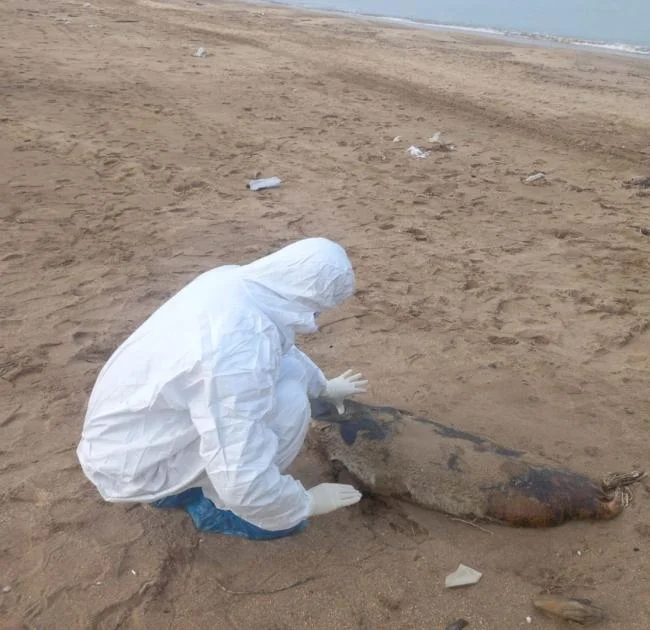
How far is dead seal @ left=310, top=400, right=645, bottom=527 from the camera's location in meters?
3.08

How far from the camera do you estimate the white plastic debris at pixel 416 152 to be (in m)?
7.91

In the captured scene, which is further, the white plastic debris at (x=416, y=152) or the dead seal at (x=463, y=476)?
the white plastic debris at (x=416, y=152)

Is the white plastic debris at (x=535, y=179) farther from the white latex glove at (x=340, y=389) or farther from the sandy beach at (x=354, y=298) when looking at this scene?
the white latex glove at (x=340, y=389)

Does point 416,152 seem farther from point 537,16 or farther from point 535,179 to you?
point 537,16

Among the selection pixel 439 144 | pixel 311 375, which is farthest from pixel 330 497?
pixel 439 144

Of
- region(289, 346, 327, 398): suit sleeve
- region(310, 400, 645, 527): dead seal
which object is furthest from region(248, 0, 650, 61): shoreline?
region(289, 346, 327, 398): suit sleeve

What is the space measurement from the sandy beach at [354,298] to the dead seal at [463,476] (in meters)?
0.09

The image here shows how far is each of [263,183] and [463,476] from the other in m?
4.41

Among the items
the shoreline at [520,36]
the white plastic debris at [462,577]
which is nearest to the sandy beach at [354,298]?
the white plastic debris at [462,577]

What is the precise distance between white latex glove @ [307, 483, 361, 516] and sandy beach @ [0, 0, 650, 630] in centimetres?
22

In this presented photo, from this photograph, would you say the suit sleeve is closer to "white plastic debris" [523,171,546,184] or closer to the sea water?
"white plastic debris" [523,171,546,184]

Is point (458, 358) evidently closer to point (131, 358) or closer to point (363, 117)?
point (131, 358)

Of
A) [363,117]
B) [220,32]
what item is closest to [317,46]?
[220,32]

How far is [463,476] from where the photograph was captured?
3.13 m
